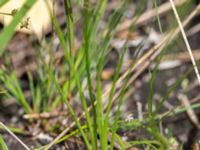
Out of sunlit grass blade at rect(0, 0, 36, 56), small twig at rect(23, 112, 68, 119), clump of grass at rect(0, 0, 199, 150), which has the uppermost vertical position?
sunlit grass blade at rect(0, 0, 36, 56)

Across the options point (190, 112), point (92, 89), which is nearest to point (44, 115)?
point (92, 89)

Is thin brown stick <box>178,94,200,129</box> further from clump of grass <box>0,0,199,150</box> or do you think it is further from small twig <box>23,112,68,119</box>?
small twig <box>23,112,68,119</box>

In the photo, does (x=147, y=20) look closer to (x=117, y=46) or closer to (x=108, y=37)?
(x=117, y=46)

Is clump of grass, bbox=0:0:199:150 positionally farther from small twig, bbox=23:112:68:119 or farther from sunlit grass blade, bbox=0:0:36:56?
sunlit grass blade, bbox=0:0:36:56

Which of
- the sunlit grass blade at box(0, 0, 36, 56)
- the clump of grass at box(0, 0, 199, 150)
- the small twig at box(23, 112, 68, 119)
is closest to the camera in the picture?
the sunlit grass blade at box(0, 0, 36, 56)

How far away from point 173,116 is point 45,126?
370 mm

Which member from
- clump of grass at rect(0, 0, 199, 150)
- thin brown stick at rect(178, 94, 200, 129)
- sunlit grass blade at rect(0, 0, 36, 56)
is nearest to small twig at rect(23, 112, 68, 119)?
clump of grass at rect(0, 0, 199, 150)

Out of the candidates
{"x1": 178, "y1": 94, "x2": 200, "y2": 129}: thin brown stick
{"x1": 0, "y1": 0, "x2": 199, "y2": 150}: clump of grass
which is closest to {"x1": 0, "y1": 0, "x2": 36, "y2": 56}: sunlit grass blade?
{"x1": 0, "y1": 0, "x2": 199, "y2": 150}: clump of grass

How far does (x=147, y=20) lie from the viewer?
5.02 feet

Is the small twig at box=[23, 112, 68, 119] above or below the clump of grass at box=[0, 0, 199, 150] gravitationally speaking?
below

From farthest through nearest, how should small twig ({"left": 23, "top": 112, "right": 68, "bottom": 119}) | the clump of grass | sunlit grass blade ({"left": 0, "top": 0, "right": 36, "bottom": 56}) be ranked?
small twig ({"left": 23, "top": 112, "right": 68, "bottom": 119}) → the clump of grass → sunlit grass blade ({"left": 0, "top": 0, "right": 36, "bottom": 56})

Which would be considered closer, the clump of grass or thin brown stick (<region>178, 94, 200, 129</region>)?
the clump of grass

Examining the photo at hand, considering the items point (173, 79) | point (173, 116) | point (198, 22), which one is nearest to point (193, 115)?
point (173, 116)

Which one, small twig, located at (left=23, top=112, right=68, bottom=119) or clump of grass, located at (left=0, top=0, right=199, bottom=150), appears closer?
clump of grass, located at (left=0, top=0, right=199, bottom=150)
